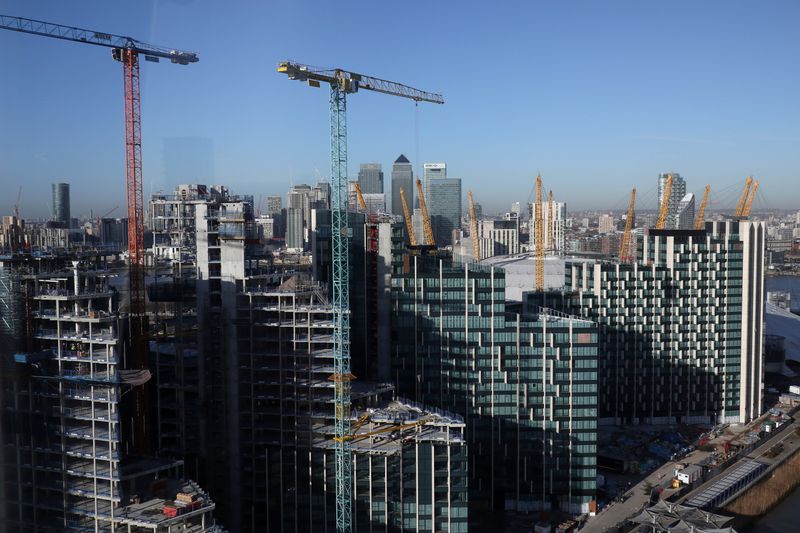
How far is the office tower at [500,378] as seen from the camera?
11656 mm

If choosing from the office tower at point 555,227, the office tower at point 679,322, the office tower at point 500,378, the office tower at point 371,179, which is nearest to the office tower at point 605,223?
the office tower at point 555,227

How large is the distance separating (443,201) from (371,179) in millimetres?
14975

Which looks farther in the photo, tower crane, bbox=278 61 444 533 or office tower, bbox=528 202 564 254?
office tower, bbox=528 202 564 254

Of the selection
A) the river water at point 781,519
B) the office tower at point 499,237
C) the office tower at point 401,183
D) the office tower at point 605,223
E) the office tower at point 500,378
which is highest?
the office tower at point 401,183

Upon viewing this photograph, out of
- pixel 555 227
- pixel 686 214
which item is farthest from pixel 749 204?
pixel 555 227

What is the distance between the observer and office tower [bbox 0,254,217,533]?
23.0 ft

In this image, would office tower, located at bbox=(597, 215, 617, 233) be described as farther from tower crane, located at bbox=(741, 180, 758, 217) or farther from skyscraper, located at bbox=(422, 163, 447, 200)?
tower crane, located at bbox=(741, 180, 758, 217)

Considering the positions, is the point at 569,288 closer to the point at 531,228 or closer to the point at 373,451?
the point at 373,451

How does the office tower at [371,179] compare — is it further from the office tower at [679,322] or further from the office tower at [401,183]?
the office tower at [679,322]

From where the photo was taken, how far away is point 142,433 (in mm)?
9297

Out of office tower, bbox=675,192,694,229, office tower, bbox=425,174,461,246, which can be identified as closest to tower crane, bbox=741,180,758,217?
office tower, bbox=675,192,694,229

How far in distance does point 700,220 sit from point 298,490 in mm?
14054

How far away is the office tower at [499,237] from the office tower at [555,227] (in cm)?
112

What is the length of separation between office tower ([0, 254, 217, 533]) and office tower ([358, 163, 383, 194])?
12.7 m
